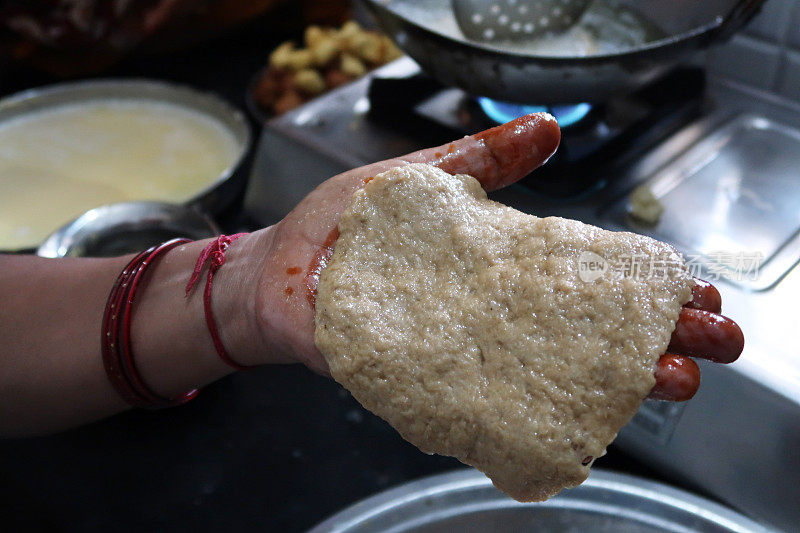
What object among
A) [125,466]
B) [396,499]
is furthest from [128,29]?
[396,499]

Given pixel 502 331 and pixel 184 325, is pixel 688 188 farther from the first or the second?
pixel 184 325

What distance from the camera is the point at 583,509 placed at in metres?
1.21

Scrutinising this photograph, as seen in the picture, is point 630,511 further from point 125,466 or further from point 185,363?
point 125,466

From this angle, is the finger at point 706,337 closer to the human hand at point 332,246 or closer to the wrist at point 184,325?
the human hand at point 332,246

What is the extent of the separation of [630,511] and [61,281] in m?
1.17

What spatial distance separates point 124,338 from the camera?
3.89 feet

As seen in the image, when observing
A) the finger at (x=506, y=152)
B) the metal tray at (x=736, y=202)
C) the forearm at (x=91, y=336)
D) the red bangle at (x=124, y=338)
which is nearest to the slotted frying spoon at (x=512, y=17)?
the metal tray at (x=736, y=202)

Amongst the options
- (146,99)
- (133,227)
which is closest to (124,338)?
(133,227)

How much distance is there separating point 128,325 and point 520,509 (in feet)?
2.60

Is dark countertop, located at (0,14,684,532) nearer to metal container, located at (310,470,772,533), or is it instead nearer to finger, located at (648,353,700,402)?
metal container, located at (310,470,772,533)

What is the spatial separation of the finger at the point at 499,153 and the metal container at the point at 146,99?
0.91 metres

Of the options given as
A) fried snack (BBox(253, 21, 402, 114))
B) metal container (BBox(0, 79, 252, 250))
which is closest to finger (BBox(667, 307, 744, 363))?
metal container (BBox(0, 79, 252, 250))

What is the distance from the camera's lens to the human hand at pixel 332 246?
3.12ft

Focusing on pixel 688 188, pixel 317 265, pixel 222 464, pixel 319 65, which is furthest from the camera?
pixel 319 65
